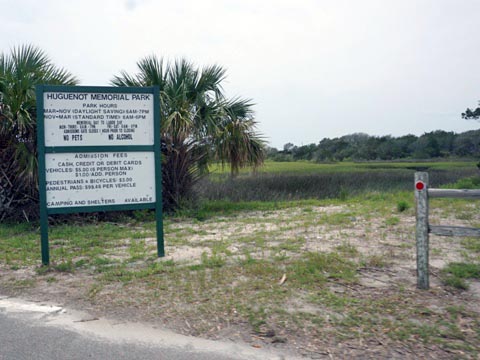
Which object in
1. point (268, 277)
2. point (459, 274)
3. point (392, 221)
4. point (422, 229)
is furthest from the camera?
point (392, 221)

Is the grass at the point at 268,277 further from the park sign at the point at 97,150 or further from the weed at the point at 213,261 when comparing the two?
the park sign at the point at 97,150

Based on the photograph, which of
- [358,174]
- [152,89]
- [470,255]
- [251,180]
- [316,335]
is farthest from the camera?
[358,174]

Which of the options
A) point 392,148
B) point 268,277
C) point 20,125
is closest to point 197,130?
point 20,125

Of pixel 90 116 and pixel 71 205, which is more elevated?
pixel 90 116

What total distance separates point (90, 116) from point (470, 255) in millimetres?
5845

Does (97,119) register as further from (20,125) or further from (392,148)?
(392,148)

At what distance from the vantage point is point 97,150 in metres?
7.22

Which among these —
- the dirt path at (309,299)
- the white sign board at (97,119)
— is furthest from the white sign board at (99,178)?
the dirt path at (309,299)

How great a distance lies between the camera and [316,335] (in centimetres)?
457

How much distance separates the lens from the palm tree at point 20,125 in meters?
9.99

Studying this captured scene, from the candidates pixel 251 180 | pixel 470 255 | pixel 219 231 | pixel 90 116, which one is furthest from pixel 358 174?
pixel 90 116

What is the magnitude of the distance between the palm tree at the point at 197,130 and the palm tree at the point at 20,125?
192cm

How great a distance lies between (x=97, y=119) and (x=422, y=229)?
4.75m

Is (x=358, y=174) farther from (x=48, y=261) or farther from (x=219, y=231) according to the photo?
(x=48, y=261)
